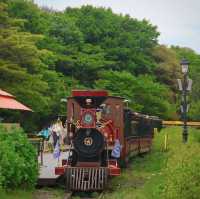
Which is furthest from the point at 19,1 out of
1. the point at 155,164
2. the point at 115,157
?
the point at 115,157

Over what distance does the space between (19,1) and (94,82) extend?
13.9 m

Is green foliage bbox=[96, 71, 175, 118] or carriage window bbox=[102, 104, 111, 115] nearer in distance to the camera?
carriage window bbox=[102, 104, 111, 115]

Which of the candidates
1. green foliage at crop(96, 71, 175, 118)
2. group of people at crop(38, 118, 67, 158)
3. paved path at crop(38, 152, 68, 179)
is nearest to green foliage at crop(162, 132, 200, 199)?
paved path at crop(38, 152, 68, 179)

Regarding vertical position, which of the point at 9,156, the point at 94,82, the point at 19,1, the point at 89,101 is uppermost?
the point at 19,1

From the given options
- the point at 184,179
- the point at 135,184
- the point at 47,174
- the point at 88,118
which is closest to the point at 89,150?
the point at 88,118

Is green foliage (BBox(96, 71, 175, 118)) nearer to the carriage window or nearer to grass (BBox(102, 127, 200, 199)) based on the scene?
grass (BBox(102, 127, 200, 199))

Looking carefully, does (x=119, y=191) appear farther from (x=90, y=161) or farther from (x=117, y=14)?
(x=117, y=14)

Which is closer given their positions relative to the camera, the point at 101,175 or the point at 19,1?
the point at 101,175

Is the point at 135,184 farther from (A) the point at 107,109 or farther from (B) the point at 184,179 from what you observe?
(B) the point at 184,179

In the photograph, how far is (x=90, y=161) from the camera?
18.3 metres

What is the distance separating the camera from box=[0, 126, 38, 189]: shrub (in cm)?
1405

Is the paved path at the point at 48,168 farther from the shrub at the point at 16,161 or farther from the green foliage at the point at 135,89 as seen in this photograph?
the green foliage at the point at 135,89

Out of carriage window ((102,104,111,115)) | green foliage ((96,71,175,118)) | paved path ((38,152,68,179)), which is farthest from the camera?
green foliage ((96,71,175,118))

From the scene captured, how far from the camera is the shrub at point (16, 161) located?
14.1m
